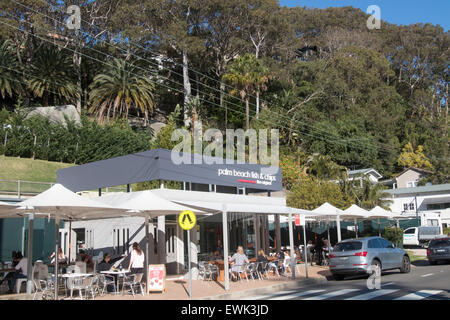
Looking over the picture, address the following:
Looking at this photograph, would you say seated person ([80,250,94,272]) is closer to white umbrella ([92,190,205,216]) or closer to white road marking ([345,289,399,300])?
white umbrella ([92,190,205,216])

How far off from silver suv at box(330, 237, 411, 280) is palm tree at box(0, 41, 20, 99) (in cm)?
4006

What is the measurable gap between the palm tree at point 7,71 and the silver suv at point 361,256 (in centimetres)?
4006

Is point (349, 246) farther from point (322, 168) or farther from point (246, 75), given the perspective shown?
point (322, 168)

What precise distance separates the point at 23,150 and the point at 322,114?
37.7 m

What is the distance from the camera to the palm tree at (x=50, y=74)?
49.4 meters

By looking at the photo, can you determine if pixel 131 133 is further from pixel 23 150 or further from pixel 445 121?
pixel 445 121

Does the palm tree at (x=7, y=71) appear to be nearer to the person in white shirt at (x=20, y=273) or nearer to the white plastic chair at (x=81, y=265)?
the person in white shirt at (x=20, y=273)

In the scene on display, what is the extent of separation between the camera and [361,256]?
17672 mm

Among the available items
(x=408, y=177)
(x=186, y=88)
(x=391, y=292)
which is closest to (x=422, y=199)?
(x=408, y=177)

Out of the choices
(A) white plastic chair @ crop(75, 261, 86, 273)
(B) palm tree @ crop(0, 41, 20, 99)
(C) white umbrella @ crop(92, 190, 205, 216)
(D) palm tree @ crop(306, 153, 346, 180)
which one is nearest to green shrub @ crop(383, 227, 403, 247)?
(D) palm tree @ crop(306, 153, 346, 180)

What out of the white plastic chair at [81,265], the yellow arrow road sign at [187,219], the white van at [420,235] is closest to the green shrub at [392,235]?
the white van at [420,235]

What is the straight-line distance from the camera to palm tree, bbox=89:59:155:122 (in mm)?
49375
